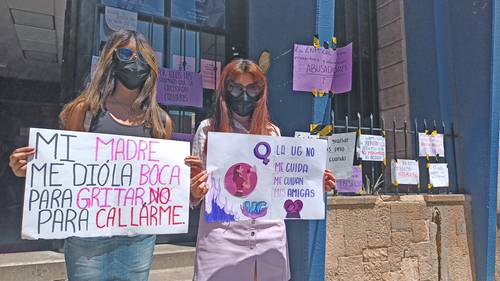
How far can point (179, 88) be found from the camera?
5090 millimetres

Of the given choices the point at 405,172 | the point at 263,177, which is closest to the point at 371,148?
the point at 405,172

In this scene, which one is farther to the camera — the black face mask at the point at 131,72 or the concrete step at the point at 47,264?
the concrete step at the point at 47,264

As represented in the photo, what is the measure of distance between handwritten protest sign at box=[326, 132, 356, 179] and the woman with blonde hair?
2220 mm

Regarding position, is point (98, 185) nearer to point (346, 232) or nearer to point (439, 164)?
point (346, 232)

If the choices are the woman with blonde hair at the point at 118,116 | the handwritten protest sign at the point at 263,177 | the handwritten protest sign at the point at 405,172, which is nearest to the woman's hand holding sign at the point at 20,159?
the woman with blonde hair at the point at 118,116

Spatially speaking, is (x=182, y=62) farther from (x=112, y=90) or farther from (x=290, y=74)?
(x=112, y=90)

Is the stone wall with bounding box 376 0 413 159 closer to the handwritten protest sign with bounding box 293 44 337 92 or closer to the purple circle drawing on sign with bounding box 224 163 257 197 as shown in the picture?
the handwritten protest sign with bounding box 293 44 337 92

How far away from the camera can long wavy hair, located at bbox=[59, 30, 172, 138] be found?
1.95 meters

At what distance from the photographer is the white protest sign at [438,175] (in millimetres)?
4832

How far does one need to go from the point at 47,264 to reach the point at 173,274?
1163 mm

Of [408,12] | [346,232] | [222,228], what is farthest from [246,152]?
[408,12]

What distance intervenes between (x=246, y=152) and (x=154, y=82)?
2.10ft

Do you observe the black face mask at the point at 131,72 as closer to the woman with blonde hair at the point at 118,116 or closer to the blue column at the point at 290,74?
the woman with blonde hair at the point at 118,116

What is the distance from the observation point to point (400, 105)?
5.83 metres
